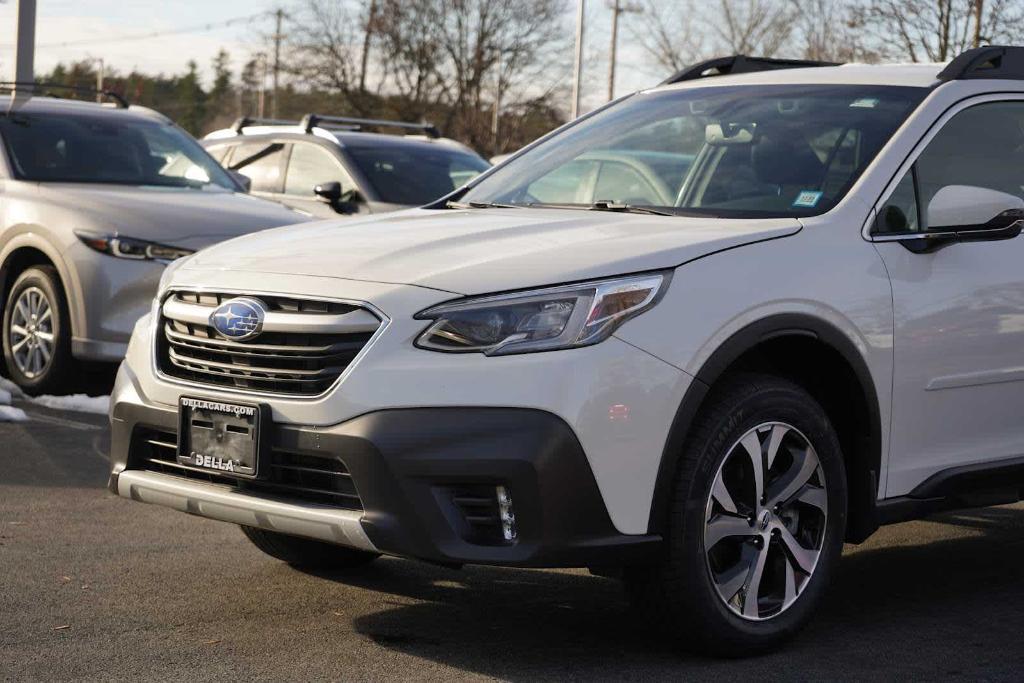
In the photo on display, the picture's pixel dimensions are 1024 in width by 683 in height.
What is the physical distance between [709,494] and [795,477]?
1.26 feet

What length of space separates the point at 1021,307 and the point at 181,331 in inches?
102

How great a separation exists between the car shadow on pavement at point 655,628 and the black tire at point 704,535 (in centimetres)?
9

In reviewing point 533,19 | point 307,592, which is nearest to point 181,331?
point 307,592

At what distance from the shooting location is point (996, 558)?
19.9ft

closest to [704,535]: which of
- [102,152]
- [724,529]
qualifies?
[724,529]

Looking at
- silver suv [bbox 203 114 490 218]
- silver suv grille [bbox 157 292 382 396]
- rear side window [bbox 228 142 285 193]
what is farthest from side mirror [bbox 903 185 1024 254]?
rear side window [bbox 228 142 285 193]

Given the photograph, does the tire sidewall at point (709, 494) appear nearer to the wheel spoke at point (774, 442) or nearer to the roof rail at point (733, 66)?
the wheel spoke at point (774, 442)

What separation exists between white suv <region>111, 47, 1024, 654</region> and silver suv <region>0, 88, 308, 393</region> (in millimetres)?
3614

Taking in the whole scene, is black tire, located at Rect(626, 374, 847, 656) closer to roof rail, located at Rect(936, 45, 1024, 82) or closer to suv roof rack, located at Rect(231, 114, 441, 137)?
roof rail, located at Rect(936, 45, 1024, 82)

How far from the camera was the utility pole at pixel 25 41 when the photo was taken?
13578 millimetres

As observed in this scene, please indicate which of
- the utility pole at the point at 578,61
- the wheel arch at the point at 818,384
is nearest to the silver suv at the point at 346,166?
the wheel arch at the point at 818,384

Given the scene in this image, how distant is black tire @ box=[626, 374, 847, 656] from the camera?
4.14 meters

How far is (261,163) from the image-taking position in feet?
41.3

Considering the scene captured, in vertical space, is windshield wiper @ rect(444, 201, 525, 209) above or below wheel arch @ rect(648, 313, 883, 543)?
above
